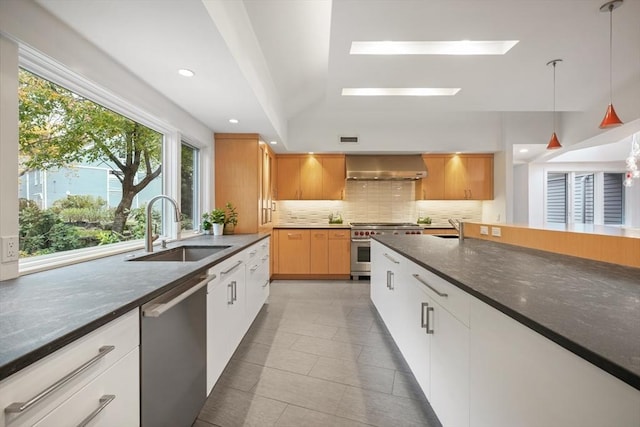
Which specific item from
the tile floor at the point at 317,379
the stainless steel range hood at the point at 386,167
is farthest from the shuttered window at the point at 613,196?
the tile floor at the point at 317,379

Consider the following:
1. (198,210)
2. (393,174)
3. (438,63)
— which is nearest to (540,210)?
(393,174)

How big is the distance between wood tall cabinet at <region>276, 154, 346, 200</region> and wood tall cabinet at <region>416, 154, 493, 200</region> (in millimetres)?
1532

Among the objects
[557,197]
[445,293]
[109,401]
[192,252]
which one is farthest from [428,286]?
[557,197]

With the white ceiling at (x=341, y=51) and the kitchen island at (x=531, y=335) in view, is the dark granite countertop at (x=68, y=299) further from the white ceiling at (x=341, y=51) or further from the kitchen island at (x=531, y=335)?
the white ceiling at (x=341, y=51)

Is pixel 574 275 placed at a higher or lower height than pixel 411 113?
lower

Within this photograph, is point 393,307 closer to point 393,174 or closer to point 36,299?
point 36,299

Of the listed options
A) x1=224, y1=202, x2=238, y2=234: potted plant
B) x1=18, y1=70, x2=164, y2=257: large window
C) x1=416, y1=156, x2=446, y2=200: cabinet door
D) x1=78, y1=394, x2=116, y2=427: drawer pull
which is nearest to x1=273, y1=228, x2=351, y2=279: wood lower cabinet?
x1=224, y1=202, x2=238, y2=234: potted plant

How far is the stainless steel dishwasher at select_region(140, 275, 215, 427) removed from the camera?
3.65 ft

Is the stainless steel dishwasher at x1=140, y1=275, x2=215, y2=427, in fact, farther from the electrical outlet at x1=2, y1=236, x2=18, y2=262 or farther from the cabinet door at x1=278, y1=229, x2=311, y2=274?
the cabinet door at x1=278, y1=229, x2=311, y2=274

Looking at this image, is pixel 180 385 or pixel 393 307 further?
pixel 393 307

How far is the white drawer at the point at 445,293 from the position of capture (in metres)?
1.22

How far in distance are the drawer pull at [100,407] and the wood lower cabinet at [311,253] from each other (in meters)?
4.05

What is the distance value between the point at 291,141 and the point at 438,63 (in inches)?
112

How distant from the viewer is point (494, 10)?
2037mm
